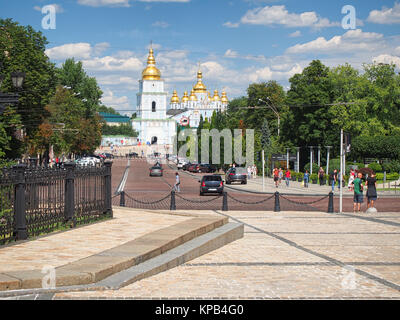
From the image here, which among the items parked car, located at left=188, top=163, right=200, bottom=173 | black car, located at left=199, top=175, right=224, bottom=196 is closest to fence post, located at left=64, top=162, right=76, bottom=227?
black car, located at left=199, top=175, right=224, bottom=196

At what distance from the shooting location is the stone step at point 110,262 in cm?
876

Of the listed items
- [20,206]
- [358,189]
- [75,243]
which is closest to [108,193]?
[20,206]

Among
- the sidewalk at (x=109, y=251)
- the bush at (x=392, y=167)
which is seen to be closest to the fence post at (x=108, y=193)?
the sidewalk at (x=109, y=251)

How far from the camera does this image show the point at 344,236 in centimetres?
1644

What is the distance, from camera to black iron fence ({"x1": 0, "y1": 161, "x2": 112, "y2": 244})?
504 inches

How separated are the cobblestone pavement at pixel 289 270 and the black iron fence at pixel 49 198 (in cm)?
396

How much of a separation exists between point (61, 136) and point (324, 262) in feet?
204

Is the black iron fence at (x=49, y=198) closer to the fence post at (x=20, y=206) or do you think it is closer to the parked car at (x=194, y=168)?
the fence post at (x=20, y=206)

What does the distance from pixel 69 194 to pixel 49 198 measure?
3.14 ft

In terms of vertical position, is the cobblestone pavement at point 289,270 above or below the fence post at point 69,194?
below

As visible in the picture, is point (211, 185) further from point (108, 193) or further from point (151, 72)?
point (151, 72)

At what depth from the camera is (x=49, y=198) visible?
14.4 m

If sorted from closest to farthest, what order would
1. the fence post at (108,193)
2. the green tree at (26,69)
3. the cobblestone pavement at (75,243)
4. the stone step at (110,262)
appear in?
the stone step at (110,262), the cobblestone pavement at (75,243), the fence post at (108,193), the green tree at (26,69)
